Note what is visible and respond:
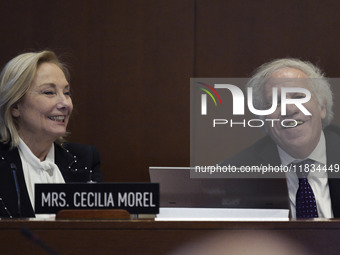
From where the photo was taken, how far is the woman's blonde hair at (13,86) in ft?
9.18

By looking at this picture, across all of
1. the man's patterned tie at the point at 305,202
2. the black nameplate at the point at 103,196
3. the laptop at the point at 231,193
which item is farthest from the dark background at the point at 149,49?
the black nameplate at the point at 103,196

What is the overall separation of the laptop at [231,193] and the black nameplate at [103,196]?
26cm

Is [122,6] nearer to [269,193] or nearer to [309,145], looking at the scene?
[309,145]

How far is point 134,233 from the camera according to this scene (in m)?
1.59

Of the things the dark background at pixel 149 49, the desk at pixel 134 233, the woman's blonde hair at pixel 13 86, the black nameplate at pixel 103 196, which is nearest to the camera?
the desk at pixel 134 233

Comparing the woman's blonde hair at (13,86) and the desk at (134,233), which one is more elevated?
the woman's blonde hair at (13,86)

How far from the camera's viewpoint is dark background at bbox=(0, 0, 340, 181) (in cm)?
354

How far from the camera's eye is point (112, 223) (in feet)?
5.27

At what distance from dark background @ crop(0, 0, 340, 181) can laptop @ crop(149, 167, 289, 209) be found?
1.54 m

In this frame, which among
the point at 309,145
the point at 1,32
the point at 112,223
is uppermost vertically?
the point at 1,32

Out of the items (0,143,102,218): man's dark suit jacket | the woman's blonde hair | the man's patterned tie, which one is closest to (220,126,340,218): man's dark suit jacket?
the man's patterned tie

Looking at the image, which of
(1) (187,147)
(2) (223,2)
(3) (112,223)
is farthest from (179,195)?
(2) (223,2)

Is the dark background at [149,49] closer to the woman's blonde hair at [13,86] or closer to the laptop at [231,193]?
the woman's blonde hair at [13,86]

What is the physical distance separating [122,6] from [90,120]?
0.73 m
